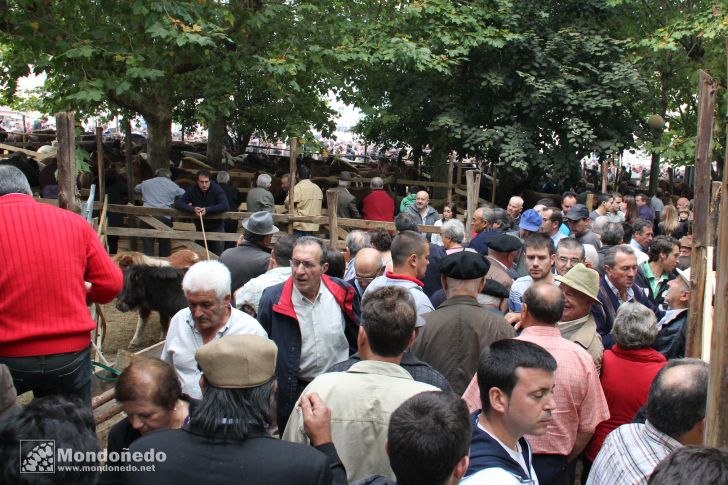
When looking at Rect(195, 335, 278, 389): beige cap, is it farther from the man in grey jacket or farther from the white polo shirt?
the man in grey jacket

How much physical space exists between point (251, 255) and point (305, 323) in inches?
80.1

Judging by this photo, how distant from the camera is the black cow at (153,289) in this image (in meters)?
8.31

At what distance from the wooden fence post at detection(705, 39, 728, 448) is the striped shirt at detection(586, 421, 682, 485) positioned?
1.59ft

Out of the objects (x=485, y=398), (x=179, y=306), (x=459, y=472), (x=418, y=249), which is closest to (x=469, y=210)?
(x=179, y=306)

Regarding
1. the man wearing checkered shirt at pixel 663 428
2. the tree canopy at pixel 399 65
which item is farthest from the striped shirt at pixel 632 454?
the tree canopy at pixel 399 65

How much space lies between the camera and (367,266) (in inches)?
224

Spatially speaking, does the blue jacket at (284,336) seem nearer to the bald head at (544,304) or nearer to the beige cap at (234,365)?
the bald head at (544,304)

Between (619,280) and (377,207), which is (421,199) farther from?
(619,280)

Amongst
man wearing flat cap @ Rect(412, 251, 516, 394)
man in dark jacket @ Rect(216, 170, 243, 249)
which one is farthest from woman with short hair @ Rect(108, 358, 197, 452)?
man in dark jacket @ Rect(216, 170, 243, 249)

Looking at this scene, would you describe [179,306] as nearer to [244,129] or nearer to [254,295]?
[254,295]

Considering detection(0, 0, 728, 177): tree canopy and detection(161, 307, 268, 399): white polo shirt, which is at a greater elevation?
detection(0, 0, 728, 177): tree canopy

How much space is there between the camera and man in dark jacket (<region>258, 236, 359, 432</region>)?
441 cm

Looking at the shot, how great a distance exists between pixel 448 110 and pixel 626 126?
3883 mm

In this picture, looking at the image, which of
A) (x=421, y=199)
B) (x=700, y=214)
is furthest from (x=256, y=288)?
(x=421, y=199)
